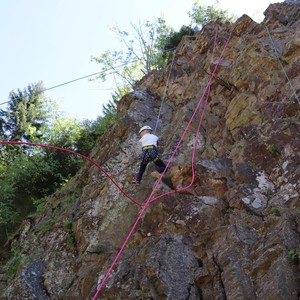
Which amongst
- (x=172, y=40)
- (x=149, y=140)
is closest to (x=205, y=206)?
(x=149, y=140)

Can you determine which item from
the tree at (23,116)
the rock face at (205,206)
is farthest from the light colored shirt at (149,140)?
the tree at (23,116)

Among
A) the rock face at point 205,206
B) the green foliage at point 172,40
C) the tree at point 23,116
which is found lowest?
the rock face at point 205,206

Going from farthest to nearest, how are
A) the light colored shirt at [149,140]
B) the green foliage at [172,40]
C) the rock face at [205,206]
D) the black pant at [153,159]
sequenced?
the green foliage at [172,40], the light colored shirt at [149,140], the black pant at [153,159], the rock face at [205,206]

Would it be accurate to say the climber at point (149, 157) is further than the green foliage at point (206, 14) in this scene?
No

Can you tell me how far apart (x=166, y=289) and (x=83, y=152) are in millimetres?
11671

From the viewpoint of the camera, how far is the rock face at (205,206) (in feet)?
18.6

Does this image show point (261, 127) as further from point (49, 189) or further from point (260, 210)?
point (49, 189)

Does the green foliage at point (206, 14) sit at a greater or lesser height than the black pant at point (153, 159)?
greater

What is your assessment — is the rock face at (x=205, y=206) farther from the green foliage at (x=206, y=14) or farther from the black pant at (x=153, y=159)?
the green foliage at (x=206, y=14)

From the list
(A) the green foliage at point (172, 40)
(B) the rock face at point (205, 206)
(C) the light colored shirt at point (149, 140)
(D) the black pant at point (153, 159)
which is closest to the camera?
(B) the rock face at point (205, 206)

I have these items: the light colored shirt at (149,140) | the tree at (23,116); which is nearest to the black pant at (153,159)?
the light colored shirt at (149,140)

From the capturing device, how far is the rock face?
5.66m

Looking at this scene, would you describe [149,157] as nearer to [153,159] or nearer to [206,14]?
[153,159]

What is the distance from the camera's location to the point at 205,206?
720 cm
